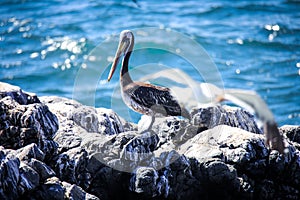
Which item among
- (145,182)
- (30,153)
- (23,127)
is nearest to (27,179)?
(30,153)

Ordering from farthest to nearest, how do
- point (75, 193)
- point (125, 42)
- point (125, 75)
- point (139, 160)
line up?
point (125, 42), point (125, 75), point (139, 160), point (75, 193)

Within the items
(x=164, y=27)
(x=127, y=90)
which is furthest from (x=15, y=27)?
(x=127, y=90)

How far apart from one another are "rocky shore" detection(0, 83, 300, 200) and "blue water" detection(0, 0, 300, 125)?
23.3ft

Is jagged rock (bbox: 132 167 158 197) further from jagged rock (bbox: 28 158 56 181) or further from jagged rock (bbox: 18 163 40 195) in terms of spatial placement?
jagged rock (bbox: 18 163 40 195)

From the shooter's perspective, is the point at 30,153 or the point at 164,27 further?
the point at 164,27

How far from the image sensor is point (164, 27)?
1961 centimetres

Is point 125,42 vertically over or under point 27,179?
over

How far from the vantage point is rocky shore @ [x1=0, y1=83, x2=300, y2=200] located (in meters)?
7.25

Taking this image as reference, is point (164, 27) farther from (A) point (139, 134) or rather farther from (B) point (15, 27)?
(A) point (139, 134)

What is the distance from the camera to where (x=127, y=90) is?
907 centimetres

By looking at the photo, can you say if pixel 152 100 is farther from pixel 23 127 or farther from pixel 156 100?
pixel 23 127

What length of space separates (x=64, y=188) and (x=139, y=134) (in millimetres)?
1535

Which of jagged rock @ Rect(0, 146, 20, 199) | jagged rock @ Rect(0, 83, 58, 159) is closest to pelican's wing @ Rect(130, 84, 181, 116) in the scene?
jagged rock @ Rect(0, 83, 58, 159)

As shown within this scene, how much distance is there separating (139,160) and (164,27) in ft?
41.1
